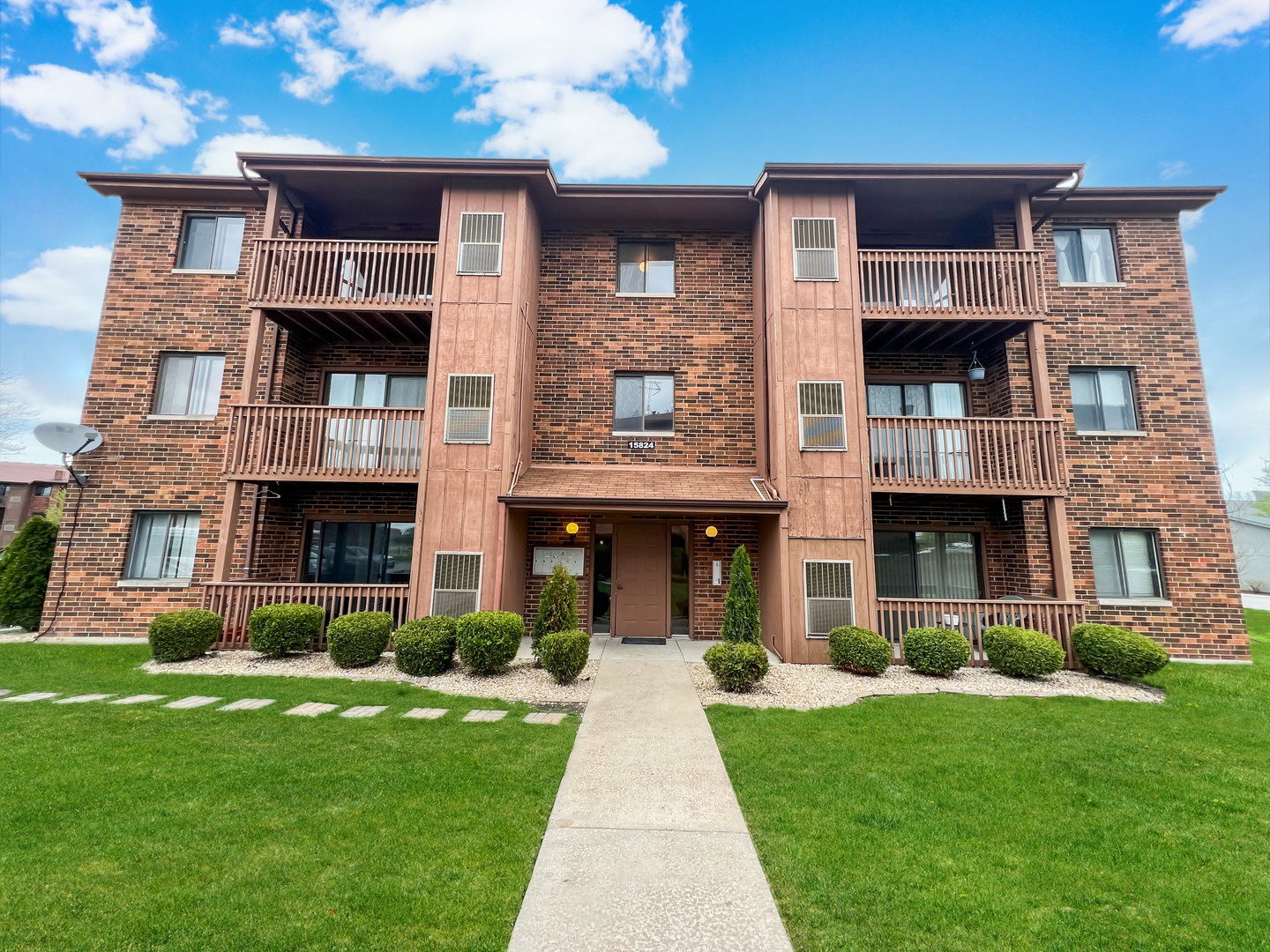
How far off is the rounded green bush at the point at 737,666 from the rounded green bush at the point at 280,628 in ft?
21.1

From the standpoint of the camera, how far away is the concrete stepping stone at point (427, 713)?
5.77 m

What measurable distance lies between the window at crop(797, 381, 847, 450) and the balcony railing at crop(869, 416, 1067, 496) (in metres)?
0.59

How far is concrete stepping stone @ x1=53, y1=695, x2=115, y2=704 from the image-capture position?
6.02 m

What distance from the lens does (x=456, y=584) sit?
29.4ft

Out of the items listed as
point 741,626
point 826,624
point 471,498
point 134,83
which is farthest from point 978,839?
point 134,83

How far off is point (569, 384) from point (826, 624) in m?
6.89

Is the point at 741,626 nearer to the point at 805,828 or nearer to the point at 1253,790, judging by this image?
the point at 805,828

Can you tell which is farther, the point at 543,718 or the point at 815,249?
the point at 815,249

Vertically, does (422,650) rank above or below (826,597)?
below

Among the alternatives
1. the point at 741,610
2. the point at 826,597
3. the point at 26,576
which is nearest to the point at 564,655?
the point at 741,610

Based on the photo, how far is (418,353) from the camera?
36.2 feet

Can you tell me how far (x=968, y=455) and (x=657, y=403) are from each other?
5941mm

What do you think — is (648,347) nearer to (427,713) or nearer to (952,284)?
(952,284)

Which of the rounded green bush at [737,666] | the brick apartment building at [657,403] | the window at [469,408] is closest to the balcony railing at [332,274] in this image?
the brick apartment building at [657,403]
